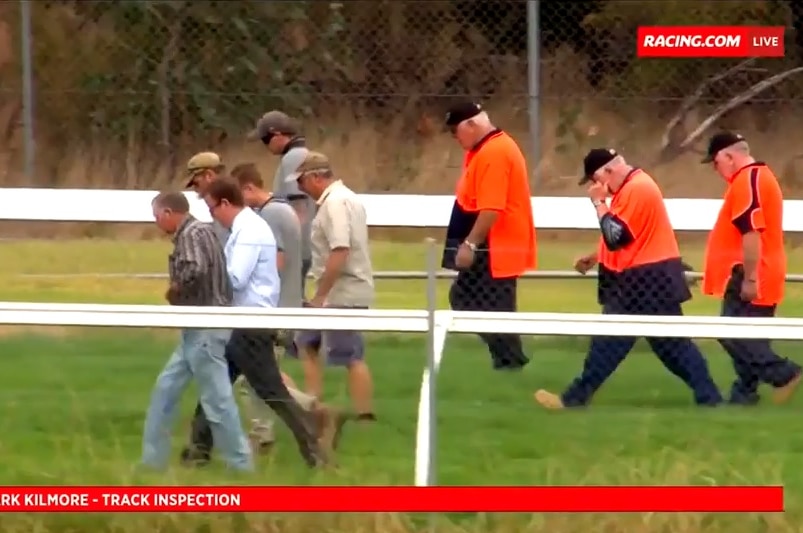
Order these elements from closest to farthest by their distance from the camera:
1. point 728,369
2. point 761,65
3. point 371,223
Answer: point 728,369, point 371,223, point 761,65

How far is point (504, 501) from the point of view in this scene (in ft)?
23.5

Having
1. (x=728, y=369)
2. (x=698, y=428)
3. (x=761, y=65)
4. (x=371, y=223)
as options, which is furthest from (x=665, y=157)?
(x=698, y=428)

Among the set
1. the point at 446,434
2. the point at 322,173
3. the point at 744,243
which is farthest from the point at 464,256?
the point at 446,434

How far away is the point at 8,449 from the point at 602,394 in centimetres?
287

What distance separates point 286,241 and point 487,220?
1.39 metres

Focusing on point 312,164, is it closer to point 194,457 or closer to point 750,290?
point 194,457

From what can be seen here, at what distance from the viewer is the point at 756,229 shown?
948 cm

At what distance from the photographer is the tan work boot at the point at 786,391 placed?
9008 millimetres

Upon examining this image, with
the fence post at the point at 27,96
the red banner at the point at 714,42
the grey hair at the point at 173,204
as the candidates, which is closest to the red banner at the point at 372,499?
the grey hair at the point at 173,204

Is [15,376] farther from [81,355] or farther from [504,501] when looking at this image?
[504,501]

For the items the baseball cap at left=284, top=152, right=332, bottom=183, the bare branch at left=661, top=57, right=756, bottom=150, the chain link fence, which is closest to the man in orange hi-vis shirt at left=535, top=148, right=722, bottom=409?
the baseball cap at left=284, top=152, right=332, bottom=183

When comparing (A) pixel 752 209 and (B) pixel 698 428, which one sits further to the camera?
(A) pixel 752 209

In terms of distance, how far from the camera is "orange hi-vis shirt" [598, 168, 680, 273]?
31.0 ft

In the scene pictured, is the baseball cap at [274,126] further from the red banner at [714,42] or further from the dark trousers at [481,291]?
the red banner at [714,42]
